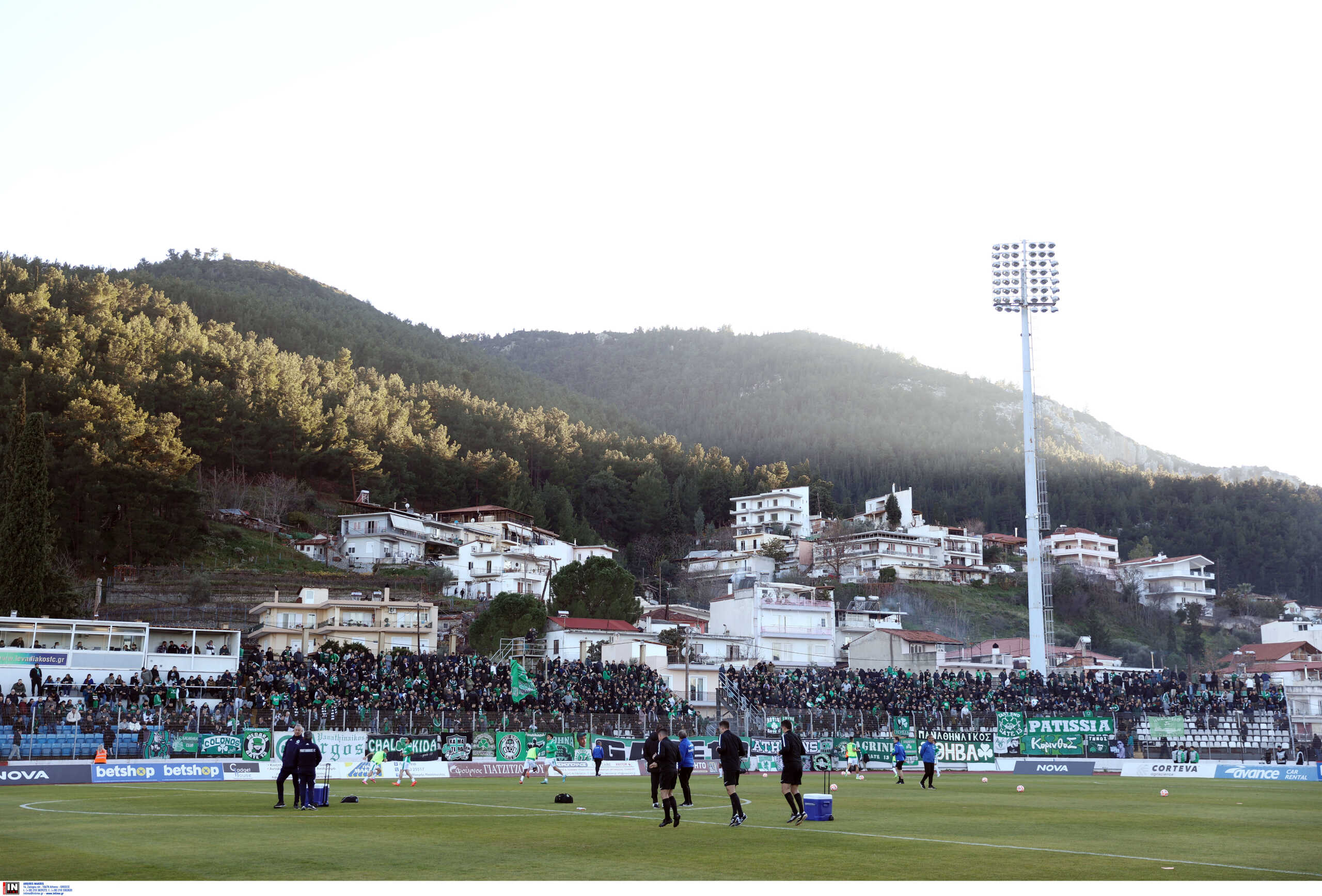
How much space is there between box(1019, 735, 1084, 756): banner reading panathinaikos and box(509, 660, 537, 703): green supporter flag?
21875 mm

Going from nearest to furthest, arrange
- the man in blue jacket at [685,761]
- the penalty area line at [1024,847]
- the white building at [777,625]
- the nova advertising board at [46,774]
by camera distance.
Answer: the penalty area line at [1024,847] → the man in blue jacket at [685,761] → the nova advertising board at [46,774] → the white building at [777,625]

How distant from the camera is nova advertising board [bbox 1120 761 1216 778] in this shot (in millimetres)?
43688

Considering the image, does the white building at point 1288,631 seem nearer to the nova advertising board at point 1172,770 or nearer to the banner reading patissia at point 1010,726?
the banner reading patissia at point 1010,726

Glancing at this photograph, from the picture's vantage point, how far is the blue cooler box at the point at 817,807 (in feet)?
64.3

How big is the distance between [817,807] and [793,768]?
1436 millimetres

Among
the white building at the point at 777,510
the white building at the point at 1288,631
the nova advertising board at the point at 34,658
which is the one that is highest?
the white building at the point at 777,510

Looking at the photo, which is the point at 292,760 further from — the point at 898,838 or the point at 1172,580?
the point at 1172,580

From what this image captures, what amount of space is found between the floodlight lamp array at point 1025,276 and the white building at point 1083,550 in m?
65.6

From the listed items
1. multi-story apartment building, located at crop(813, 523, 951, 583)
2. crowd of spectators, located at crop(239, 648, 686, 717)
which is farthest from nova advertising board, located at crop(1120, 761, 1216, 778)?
multi-story apartment building, located at crop(813, 523, 951, 583)

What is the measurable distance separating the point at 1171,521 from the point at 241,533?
11988 centimetres

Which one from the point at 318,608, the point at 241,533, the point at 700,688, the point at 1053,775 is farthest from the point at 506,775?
the point at 241,533

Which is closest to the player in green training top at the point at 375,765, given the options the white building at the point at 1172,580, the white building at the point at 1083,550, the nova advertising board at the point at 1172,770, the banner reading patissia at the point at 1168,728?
the nova advertising board at the point at 1172,770

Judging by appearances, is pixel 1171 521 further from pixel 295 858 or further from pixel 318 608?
pixel 295 858

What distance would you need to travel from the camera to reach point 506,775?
4047cm
